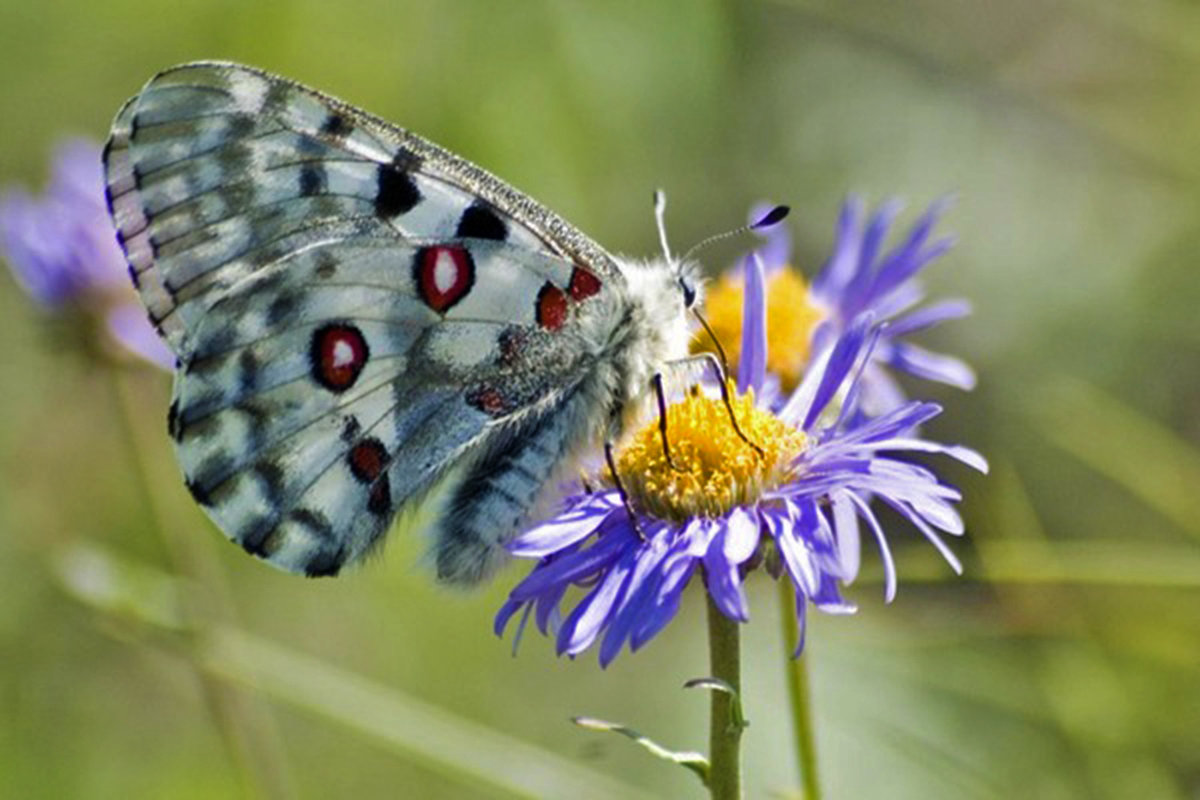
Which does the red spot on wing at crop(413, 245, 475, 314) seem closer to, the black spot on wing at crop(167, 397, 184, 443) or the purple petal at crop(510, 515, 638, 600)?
the black spot on wing at crop(167, 397, 184, 443)

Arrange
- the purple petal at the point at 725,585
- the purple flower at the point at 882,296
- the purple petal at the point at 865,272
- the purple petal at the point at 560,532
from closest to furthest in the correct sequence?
the purple petal at the point at 725,585 → the purple petal at the point at 560,532 → the purple flower at the point at 882,296 → the purple petal at the point at 865,272

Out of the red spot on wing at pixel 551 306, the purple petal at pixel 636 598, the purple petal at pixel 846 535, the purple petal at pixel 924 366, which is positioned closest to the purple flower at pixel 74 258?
the red spot on wing at pixel 551 306

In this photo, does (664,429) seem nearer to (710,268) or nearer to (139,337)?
(139,337)

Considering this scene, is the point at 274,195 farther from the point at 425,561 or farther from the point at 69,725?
the point at 69,725

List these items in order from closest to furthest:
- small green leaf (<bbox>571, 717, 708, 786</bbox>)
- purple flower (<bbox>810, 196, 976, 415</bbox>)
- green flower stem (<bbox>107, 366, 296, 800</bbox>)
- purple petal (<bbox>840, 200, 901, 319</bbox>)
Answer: small green leaf (<bbox>571, 717, 708, 786</bbox>)
purple flower (<bbox>810, 196, 976, 415</bbox>)
purple petal (<bbox>840, 200, 901, 319</bbox>)
green flower stem (<bbox>107, 366, 296, 800</bbox>)

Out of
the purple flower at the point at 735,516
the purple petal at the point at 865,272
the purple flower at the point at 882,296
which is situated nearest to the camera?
the purple flower at the point at 735,516

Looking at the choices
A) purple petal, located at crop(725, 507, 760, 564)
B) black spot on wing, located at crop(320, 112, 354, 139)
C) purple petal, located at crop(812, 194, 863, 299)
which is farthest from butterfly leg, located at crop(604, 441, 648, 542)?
purple petal, located at crop(812, 194, 863, 299)

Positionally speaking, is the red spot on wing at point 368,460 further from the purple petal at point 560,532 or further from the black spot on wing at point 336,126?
the black spot on wing at point 336,126
